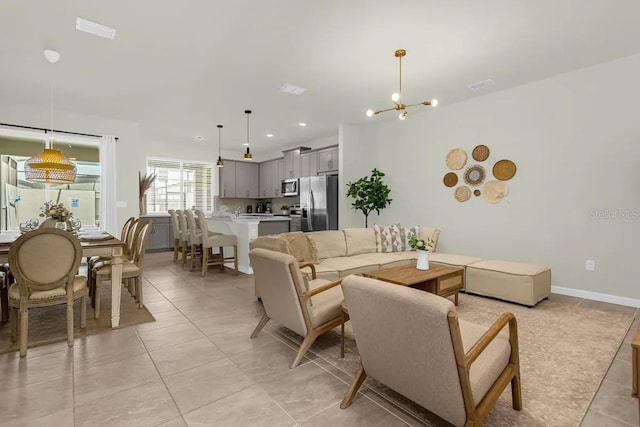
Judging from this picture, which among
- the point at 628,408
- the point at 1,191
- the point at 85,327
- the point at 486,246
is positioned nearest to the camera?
the point at 628,408

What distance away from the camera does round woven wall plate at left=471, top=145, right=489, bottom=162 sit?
475cm

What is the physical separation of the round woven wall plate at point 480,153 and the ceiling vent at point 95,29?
15.8 ft

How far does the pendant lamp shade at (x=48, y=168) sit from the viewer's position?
3605 mm

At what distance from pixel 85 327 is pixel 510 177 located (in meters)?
5.42

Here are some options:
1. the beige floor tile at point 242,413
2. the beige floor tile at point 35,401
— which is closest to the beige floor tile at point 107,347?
the beige floor tile at point 35,401

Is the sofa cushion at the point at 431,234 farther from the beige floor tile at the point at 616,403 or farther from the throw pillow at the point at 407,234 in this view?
the beige floor tile at the point at 616,403

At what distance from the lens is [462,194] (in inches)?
199

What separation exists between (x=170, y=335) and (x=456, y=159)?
4.68 meters

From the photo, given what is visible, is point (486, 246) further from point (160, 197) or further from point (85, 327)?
point (160, 197)

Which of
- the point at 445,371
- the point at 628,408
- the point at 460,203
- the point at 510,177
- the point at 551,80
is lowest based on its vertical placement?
the point at 628,408

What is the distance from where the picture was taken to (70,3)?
2.57 m

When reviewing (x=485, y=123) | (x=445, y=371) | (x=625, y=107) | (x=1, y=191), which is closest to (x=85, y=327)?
(x=445, y=371)

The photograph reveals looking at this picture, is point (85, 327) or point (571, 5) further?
point (85, 327)

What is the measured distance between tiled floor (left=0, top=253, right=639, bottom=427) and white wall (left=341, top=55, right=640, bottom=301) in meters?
1.17
